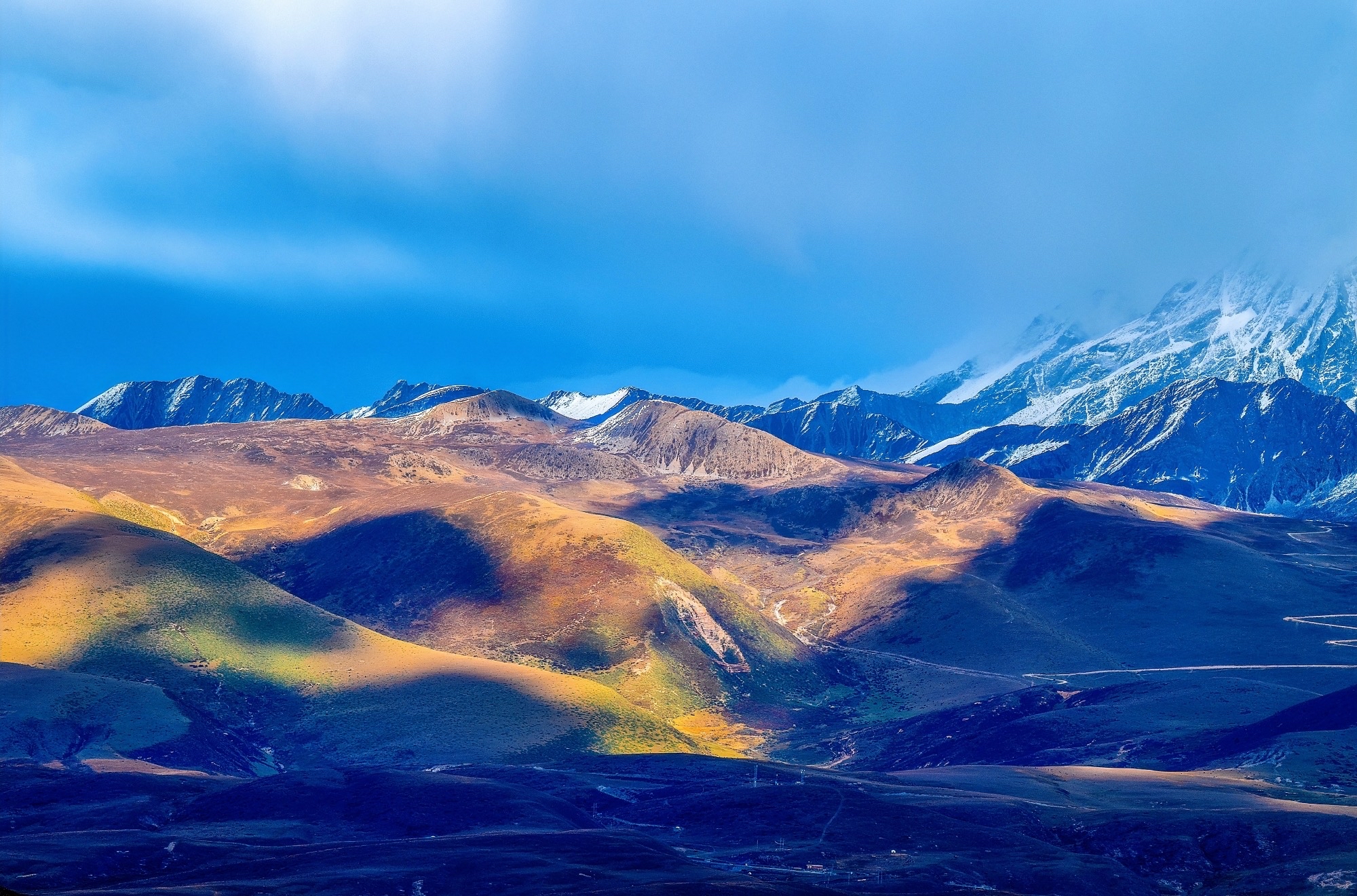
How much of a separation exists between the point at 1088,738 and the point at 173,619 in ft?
432

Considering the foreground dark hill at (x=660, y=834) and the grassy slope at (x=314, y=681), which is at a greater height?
the grassy slope at (x=314, y=681)

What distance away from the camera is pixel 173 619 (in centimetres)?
19375

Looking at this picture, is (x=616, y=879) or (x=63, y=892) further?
(x=616, y=879)

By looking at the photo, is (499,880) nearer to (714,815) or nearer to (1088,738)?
(714,815)

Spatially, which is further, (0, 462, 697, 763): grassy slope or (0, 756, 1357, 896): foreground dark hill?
(0, 462, 697, 763): grassy slope

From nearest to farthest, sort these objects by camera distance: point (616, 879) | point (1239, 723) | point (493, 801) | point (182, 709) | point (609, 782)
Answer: point (616, 879) → point (493, 801) → point (609, 782) → point (182, 709) → point (1239, 723)

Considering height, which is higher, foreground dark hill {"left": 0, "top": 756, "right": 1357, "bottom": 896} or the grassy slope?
the grassy slope

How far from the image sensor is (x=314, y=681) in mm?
188125

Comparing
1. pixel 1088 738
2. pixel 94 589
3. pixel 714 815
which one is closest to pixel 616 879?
pixel 714 815

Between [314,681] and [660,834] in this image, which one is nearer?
[660,834]

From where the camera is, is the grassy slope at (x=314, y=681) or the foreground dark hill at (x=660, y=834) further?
the grassy slope at (x=314, y=681)

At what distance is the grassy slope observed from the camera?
172m

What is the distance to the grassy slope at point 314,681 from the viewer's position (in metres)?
172

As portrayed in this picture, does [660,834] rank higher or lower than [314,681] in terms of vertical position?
lower
